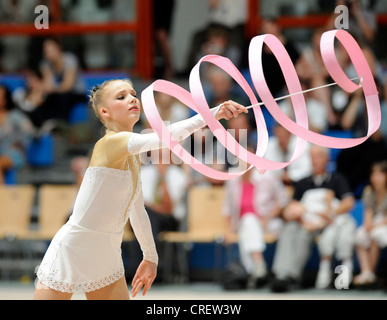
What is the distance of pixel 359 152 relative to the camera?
25.4 ft

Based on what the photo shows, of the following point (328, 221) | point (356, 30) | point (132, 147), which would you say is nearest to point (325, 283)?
point (328, 221)

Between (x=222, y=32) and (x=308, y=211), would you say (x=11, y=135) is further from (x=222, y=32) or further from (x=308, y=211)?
(x=308, y=211)

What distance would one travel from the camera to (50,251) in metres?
3.56

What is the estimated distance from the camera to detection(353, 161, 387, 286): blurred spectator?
7125 mm

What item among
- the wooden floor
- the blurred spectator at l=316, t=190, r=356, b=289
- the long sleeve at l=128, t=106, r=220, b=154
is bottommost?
the wooden floor

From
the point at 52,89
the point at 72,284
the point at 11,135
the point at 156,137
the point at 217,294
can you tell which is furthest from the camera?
the point at 52,89

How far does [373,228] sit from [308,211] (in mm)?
610

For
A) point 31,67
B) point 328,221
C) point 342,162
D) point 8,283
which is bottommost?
point 8,283

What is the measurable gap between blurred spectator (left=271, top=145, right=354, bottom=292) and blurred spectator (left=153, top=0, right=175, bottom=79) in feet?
12.0

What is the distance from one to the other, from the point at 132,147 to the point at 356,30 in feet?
18.4

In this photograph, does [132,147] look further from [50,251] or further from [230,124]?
[230,124]

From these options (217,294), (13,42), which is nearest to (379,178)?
(217,294)

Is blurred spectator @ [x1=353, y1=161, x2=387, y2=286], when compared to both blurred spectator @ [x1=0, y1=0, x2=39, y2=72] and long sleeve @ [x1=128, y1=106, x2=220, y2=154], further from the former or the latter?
blurred spectator @ [x1=0, y1=0, x2=39, y2=72]

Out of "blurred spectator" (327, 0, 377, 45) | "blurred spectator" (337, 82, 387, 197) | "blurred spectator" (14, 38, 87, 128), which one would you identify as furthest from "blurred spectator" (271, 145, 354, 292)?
"blurred spectator" (14, 38, 87, 128)
